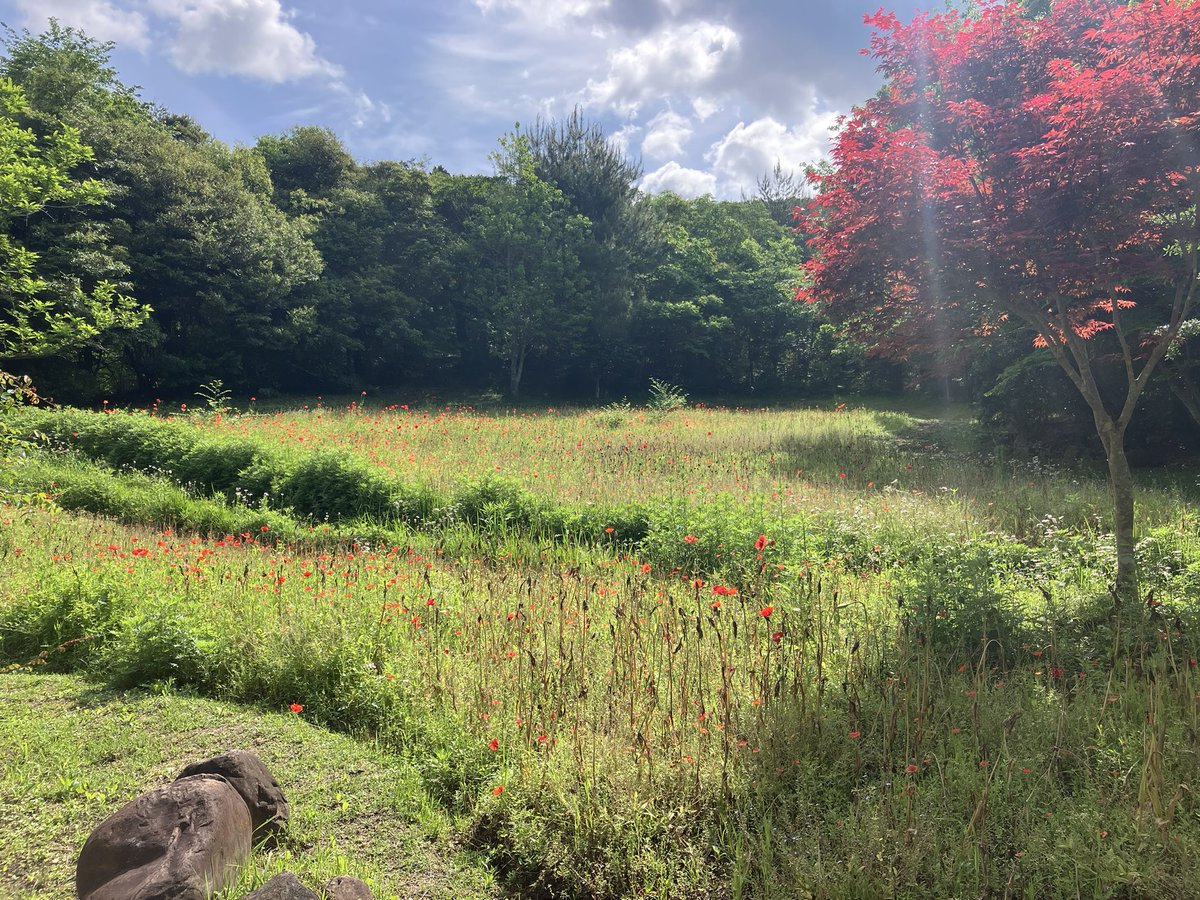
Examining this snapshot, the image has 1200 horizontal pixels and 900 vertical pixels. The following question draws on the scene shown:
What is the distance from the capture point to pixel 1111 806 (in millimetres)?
2668

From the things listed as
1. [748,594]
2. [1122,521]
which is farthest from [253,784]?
[1122,521]

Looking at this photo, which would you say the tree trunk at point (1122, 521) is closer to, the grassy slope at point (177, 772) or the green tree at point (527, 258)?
the grassy slope at point (177, 772)

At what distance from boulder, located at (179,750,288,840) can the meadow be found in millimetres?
181

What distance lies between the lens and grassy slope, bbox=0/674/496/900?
2.56m

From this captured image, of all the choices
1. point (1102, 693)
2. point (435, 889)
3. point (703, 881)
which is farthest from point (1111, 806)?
point (435, 889)

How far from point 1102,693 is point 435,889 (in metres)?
3.61

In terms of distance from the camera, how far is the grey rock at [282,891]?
2033 mm

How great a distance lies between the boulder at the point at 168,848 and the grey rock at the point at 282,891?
1.04ft

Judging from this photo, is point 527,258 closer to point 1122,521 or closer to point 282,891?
point 1122,521

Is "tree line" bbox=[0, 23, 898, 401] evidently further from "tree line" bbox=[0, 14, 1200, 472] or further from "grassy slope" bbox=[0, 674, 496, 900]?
"grassy slope" bbox=[0, 674, 496, 900]

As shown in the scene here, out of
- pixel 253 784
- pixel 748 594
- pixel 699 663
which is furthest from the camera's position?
pixel 748 594

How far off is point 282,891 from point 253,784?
2.49ft

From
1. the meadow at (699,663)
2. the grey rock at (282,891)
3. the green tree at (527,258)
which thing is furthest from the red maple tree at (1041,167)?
the green tree at (527,258)

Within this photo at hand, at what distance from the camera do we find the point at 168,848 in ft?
7.48
